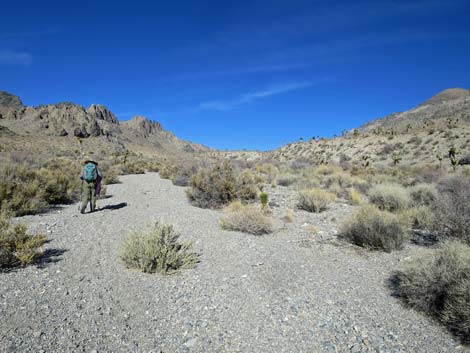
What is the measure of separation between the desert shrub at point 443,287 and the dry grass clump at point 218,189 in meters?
7.76

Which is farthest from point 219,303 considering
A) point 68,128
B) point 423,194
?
point 68,128

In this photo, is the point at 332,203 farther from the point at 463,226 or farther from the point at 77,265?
the point at 77,265

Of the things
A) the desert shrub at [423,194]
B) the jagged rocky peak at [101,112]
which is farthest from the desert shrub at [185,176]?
the jagged rocky peak at [101,112]

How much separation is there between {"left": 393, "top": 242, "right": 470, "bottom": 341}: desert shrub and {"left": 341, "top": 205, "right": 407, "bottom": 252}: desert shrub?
6.36ft

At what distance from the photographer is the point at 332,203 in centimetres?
1188

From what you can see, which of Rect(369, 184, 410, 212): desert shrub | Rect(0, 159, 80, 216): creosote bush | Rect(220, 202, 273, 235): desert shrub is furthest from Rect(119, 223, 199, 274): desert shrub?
Rect(369, 184, 410, 212): desert shrub

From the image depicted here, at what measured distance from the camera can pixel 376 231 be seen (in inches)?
257

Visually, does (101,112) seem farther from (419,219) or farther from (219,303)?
(219,303)

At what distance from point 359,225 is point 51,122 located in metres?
77.4

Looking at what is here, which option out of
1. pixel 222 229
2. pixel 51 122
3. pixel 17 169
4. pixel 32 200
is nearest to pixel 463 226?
pixel 222 229

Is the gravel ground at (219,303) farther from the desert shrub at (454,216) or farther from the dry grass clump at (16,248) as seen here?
the desert shrub at (454,216)

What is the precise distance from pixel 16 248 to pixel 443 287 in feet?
21.8

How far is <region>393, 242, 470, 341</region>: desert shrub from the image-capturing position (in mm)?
3426

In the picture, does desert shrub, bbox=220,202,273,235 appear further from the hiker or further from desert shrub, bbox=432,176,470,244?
the hiker
